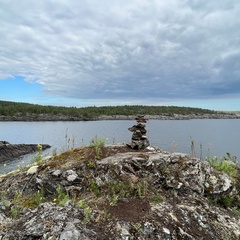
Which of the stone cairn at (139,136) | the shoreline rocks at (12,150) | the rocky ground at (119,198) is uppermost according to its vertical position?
the stone cairn at (139,136)

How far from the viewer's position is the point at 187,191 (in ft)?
26.2

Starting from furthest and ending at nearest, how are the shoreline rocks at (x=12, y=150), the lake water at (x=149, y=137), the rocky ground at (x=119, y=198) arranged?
the shoreline rocks at (x=12, y=150) → the lake water at (x=149, y=137) → the rocky ground at (x=119, y=198)

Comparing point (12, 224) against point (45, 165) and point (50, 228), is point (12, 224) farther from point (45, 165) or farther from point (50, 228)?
point (45, 165)

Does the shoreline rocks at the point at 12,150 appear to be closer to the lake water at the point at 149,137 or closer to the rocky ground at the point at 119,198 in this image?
the lake water at the point at 149,137

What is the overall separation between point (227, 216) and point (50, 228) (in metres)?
5.00

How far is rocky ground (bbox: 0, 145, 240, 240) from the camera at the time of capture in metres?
5.92

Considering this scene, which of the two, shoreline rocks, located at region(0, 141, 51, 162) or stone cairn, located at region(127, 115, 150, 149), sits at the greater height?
stone cairn, located at region(127, 115, 150, 149)

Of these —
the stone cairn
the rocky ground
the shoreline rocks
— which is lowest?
the shoreline rocks

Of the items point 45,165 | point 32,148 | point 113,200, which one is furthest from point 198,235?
point 32,148

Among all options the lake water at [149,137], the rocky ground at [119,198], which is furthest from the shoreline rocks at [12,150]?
the rocky ground at [119,198]

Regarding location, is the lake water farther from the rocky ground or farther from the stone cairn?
the rocky ground

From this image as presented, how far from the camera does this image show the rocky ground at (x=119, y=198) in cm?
592

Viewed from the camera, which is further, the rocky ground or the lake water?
the lake water

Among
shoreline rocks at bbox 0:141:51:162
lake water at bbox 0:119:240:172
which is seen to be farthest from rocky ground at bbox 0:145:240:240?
shoreline rocks at bbox 0:141:51:162
